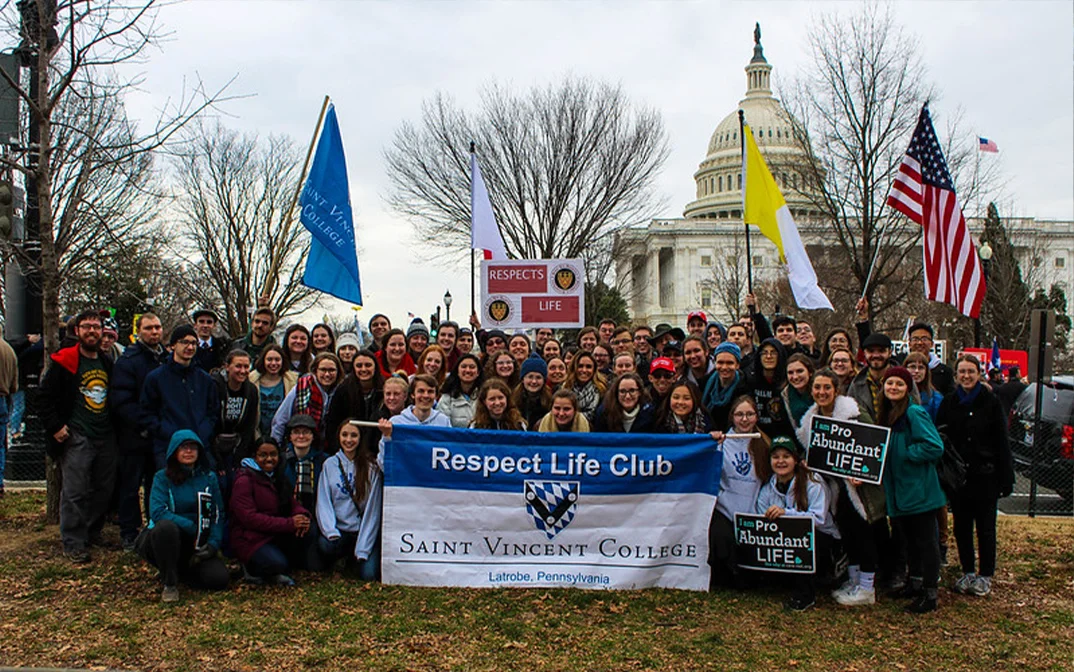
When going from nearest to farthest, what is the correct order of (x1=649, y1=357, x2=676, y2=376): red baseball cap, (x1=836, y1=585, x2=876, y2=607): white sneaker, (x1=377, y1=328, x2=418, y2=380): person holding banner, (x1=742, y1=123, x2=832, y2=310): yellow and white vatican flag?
(x1=836, y1=585, x2=876, y2=607): white sneaker
(x1=649, y1=357, x2=676, y2=376): red baseball cap
(x1=377, y1=328, x2=418, y2=380): person holding banner
(x1=742, y1=123, x2=832, y2=310): yellow and white vatican flag

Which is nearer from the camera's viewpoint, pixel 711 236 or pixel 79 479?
pixel 79 479

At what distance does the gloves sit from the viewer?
6.62m

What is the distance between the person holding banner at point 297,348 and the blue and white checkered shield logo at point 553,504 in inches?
110

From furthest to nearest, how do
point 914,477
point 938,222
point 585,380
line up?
point 938,222, point 585,380, point 914,477

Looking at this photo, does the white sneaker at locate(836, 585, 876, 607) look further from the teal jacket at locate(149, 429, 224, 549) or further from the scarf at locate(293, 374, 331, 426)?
the teal jacket at locate(149, 429, 224, 549)

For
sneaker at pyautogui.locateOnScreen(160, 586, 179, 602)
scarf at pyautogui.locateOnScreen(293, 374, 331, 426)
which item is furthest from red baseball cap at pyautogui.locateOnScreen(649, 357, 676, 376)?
sneaker at pyautogui.locateOnScreen(160, 586, 179, 602)

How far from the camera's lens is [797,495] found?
6738 mm

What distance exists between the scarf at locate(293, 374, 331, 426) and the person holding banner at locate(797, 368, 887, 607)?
4.09 meters

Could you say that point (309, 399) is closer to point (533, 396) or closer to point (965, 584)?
point (533, 396)

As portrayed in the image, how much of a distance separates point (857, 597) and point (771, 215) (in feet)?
18.4

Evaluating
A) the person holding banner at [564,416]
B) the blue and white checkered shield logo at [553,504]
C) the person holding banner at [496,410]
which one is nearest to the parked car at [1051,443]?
the person holding banner at [564,416]

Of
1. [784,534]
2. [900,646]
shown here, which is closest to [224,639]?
[784,534]

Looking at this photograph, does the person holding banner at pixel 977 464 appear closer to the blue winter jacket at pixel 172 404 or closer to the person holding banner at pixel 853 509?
the person holding banner at pixel 853 509

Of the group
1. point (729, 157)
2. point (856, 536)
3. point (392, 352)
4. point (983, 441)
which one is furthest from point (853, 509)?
point (729, 157)
